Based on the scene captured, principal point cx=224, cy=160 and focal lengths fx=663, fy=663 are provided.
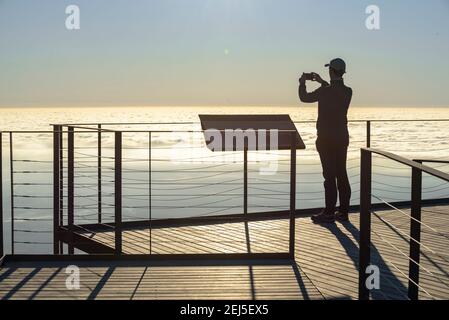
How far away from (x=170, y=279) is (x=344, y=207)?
197cm

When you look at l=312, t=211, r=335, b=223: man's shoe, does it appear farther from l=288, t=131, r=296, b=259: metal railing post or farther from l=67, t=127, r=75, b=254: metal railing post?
l=67, t=127, r=75, b=254: metal railing post

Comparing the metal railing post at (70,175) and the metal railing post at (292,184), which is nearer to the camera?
the metal railing post at (292,184)

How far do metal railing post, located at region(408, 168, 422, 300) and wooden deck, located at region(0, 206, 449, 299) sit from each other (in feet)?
0.17

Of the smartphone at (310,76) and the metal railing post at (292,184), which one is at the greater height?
the smartphone at (310,76)

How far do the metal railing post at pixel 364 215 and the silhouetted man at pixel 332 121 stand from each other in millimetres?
1969

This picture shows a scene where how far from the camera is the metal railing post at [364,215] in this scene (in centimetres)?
252

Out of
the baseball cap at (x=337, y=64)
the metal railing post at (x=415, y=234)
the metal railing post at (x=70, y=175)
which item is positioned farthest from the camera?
the baseball cap at (x=337, y=64)

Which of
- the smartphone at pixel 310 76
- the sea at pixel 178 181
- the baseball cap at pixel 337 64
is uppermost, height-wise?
the baseball cap at pixel 337 64

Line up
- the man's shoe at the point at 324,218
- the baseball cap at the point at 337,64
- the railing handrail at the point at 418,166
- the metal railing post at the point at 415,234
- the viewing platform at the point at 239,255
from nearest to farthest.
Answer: the railing handrail at the point at 418,166 < the metal railing post at the point at 415,234 < the viewing platform at the point at 239,255 < the baseball cap at the point at 337,64 < the man's shoe at the point at 324,218

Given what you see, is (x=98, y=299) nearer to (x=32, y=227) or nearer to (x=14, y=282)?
(x=14, y=282)

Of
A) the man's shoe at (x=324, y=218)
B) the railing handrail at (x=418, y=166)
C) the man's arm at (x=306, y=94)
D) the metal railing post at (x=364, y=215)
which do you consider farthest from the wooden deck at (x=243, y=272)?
the man's arm at (x=306, y=94)

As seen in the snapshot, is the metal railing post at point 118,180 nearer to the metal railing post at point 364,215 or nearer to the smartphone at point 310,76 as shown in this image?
the metal railing post at point 364,215

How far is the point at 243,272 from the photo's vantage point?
3467 mm
